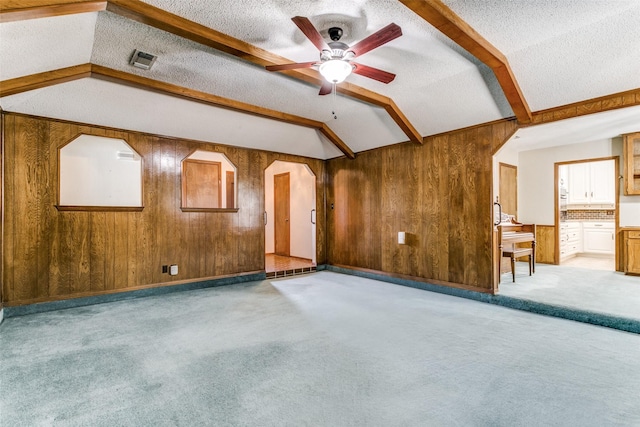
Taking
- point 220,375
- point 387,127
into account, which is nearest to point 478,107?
point 387,127

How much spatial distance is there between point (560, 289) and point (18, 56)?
641 centimetres

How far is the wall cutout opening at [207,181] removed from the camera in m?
6.36

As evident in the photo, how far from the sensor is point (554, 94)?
3.38 meters

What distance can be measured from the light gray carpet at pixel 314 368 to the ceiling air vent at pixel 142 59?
2.66 meters

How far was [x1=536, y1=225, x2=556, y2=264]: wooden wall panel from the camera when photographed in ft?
20.6

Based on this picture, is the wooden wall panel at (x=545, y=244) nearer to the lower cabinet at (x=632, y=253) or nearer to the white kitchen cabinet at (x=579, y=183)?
the lower cabinet at (x=632, y=253)

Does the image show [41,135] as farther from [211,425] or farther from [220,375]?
[211,425]

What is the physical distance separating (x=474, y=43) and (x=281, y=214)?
6.12 m

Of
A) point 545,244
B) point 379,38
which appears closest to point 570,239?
point 545,244

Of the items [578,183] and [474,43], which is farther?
[578,183]

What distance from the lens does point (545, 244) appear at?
638 cm

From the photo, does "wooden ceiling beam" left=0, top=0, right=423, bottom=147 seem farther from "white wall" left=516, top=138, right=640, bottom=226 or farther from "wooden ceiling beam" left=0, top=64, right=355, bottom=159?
"white wall" left=516, top=138, right=640, bottom=226

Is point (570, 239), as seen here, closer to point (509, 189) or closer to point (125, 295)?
point (509, 189)

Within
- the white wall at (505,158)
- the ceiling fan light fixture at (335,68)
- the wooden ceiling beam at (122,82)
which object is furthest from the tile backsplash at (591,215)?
the ceiling fan light fixture at (335,68)
